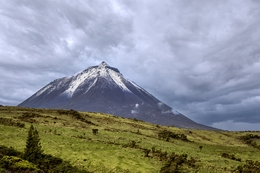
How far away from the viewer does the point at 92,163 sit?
1029 inches

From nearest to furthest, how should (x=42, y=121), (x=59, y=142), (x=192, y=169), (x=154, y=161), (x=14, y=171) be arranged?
(x=14, y=171), (x=192, y=169), (x=154, y=161), (x=59, y=142), (x=42, y=121)

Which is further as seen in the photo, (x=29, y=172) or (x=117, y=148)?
(x=117, y=148)

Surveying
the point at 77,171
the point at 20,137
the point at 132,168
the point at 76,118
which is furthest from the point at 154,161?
the point at 76,118

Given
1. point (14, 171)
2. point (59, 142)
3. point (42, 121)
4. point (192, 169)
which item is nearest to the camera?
point (14, 171)

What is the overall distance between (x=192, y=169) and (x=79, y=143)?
14.9 metres

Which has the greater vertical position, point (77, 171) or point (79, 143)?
point (79, 143)

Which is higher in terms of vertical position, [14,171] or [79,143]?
[79,143]

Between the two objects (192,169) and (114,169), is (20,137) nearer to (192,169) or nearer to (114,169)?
(114,169)

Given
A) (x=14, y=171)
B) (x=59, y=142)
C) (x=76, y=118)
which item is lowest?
(x=14, y=171)

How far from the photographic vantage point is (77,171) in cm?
2323

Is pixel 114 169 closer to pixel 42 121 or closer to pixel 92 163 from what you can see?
pixel 92 163

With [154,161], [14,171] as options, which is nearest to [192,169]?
[154,161]

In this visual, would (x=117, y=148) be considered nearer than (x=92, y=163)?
No

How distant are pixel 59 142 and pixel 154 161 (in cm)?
1260
